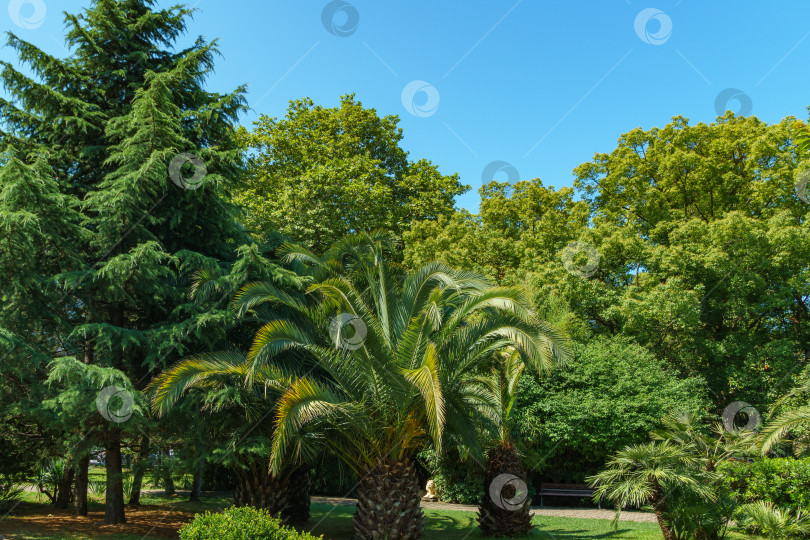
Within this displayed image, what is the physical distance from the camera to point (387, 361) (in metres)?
9.38

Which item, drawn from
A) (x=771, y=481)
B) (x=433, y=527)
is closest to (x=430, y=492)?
(x=433, y=527)

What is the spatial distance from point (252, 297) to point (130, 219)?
320 centimetres

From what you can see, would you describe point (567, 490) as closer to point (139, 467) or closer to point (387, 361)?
point (387, 361)

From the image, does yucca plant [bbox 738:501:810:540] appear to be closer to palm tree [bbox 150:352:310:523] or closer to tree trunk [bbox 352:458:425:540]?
tree trunk [bbox 352:458:425:540]

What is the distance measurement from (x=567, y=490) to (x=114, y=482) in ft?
41.8

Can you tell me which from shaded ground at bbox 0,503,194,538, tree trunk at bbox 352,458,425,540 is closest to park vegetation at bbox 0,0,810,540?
tree trunk at bbox 352,458,425,540

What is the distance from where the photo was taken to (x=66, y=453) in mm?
10117

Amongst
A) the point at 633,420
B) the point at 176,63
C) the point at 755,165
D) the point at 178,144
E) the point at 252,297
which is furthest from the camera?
the point at 755,165

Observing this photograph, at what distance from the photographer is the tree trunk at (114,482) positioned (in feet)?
35.5

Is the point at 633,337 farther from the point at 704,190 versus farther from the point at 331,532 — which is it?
the point at 331,532

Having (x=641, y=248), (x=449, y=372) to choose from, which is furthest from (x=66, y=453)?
(x=641, y=248)

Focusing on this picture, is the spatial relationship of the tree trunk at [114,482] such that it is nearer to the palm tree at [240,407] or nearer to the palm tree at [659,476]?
the palm tree at [240,407]

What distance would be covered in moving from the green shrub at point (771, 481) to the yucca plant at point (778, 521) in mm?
272

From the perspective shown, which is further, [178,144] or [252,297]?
[178,144]
